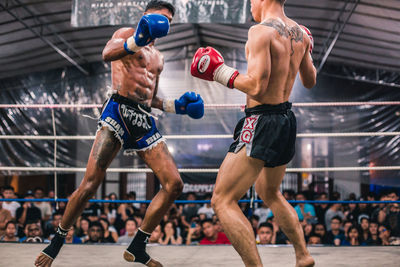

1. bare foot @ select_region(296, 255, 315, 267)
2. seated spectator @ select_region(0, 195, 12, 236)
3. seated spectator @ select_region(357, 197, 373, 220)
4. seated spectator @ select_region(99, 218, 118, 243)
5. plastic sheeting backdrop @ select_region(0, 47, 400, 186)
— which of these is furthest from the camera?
plastic sheeting backdrop @ select_region(0, 47, 400, 186)

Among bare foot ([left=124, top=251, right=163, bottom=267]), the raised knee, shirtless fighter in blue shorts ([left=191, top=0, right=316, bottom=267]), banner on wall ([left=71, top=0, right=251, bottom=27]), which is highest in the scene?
banner on wall ([left=71, top=0, right=251, bottom=27])

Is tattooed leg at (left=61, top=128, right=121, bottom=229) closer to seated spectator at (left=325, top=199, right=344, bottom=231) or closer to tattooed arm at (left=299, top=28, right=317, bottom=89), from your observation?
tattooed arm at (left=299, top=28, right=317, bottom=89)

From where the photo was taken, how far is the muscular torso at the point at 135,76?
6.58 ft

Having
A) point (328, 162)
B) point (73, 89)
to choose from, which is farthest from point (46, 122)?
point (328, 162)

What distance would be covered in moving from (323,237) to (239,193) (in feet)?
10.5

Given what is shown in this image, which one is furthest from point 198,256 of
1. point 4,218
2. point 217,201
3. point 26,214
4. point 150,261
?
point 26,214

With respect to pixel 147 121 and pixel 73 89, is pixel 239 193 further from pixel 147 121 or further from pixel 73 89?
pixel 73 89

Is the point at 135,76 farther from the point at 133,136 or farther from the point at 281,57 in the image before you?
the point at 281,57

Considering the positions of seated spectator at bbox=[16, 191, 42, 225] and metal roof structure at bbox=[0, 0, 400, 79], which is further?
metal roof structure at bbox=[0, 0, 400, 79]

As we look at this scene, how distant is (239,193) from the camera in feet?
4.97

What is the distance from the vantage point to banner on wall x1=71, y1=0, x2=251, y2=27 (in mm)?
3879

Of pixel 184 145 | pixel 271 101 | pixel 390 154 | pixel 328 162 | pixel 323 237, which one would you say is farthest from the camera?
pixel 184 145

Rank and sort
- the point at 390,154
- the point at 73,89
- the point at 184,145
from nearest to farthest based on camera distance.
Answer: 1. the point at 390,154
2. the point at 184,145
3. the point at 73,89

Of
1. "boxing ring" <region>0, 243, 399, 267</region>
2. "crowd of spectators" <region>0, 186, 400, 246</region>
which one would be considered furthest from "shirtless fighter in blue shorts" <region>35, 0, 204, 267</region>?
"crowd of spectators" <region>0, 186, 400, 246</region>
